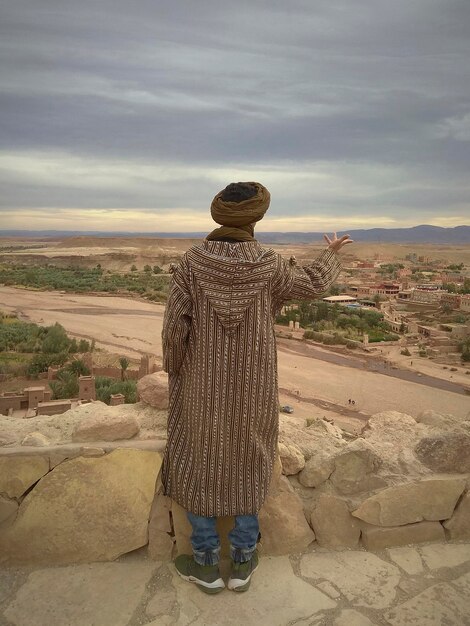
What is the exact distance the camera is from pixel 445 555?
2234mm

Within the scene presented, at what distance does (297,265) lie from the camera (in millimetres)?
1999

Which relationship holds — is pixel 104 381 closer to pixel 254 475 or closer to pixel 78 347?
pixel 254 475

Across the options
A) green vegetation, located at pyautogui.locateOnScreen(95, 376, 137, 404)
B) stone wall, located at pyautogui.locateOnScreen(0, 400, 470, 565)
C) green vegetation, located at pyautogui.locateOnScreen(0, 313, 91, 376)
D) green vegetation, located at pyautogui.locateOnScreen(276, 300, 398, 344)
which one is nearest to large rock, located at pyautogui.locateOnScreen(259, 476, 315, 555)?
stone wall, located at pyautogui.locateOnScreen(0, 400, 470, 565)

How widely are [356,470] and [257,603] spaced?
0.68 m

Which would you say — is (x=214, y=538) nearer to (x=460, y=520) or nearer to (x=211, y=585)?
(x=211, y=585)

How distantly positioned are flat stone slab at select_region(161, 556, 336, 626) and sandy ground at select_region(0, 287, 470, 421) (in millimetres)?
8416

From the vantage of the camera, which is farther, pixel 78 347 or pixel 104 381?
pixel 78 347

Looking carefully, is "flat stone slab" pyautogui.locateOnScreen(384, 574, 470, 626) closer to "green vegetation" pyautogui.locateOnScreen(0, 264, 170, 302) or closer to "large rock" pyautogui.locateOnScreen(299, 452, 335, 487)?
"large rock" pyautogui.locateOnScreen(299, 452, 335, 487)

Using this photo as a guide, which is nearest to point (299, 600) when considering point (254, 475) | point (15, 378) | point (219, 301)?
point (254, 475)

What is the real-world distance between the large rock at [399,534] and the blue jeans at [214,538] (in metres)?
0.59

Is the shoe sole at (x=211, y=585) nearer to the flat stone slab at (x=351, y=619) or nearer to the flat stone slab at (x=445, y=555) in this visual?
the flat stone slab at (x=351, y=619)

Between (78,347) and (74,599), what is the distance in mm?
13300

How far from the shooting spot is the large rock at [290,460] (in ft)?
7.35

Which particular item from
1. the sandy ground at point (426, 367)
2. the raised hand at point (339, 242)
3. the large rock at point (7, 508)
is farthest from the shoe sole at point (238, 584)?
the sandy ground at point (426, 367)
